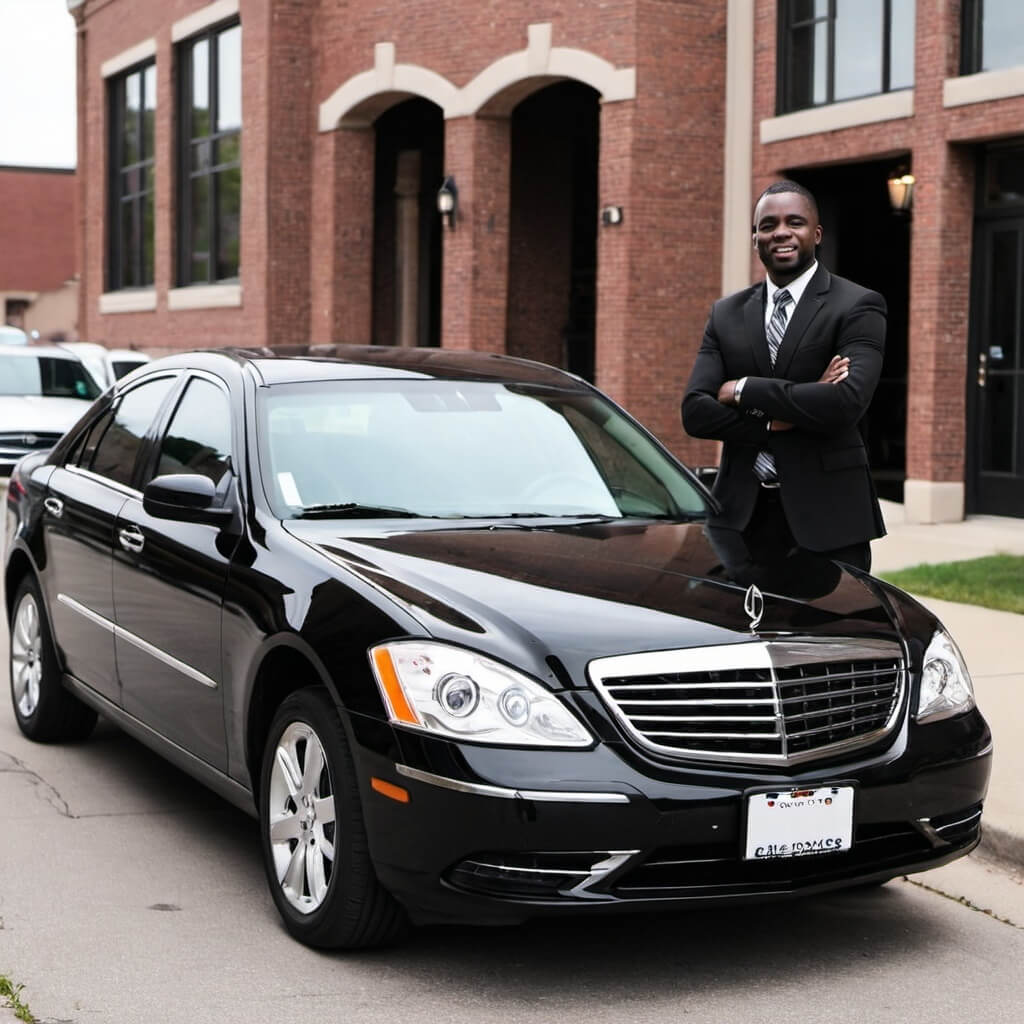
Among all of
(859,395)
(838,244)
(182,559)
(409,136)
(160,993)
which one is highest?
(409,136)

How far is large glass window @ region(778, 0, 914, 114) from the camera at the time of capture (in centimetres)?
1692

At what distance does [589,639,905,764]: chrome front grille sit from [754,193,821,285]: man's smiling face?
5.69ft

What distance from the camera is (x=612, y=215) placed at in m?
19.6

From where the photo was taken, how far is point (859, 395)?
5.55m

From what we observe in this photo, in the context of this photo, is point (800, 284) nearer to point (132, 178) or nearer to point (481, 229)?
point (481, 229)

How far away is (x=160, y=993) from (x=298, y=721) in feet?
2.53

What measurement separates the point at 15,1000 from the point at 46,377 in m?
16.7

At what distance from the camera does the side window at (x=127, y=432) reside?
6453 millimetres

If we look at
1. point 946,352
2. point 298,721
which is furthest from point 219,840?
point 946,352

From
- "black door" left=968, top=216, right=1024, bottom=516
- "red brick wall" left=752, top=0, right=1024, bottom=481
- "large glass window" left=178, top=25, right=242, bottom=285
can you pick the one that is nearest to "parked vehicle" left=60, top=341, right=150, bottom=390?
"large glass window" left=178, top=25, right=242, bottom=285

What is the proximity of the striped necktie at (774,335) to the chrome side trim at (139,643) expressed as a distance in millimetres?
1976

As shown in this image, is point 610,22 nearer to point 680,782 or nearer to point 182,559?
point 182,559

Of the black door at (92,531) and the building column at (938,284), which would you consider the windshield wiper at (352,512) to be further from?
the building column at (938,284)

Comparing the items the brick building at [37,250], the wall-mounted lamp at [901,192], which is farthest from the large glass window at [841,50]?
the brick building at [37,250]
